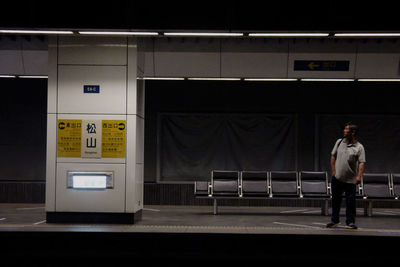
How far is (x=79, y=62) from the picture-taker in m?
10.6

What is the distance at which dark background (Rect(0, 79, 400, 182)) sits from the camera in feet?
53.7

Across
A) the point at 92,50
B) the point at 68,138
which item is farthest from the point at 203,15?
the point at 68,138

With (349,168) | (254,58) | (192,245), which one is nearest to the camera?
(192,245)

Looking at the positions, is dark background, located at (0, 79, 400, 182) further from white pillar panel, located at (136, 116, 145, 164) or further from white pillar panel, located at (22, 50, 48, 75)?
white pillar panel, located at (136, 116, 145, 164)

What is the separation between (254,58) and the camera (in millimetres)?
14930

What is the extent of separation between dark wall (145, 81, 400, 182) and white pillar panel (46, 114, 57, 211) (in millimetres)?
5929

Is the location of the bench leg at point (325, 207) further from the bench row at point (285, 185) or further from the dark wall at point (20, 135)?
the dark wall at point (20, 135)

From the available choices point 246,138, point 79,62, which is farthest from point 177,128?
point 79,62

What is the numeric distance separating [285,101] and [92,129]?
727 cm

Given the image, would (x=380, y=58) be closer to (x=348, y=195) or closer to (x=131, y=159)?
(x=348, y=195)

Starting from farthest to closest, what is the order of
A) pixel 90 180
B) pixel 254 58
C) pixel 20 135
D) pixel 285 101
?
pixel 285 101, pixel 20 135, pixel 254 58, pixel 90 180

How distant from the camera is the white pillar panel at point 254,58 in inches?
585

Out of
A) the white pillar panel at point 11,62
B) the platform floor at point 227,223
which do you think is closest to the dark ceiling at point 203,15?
the platform floor at point 227,223

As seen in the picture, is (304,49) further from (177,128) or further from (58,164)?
(58,164)
